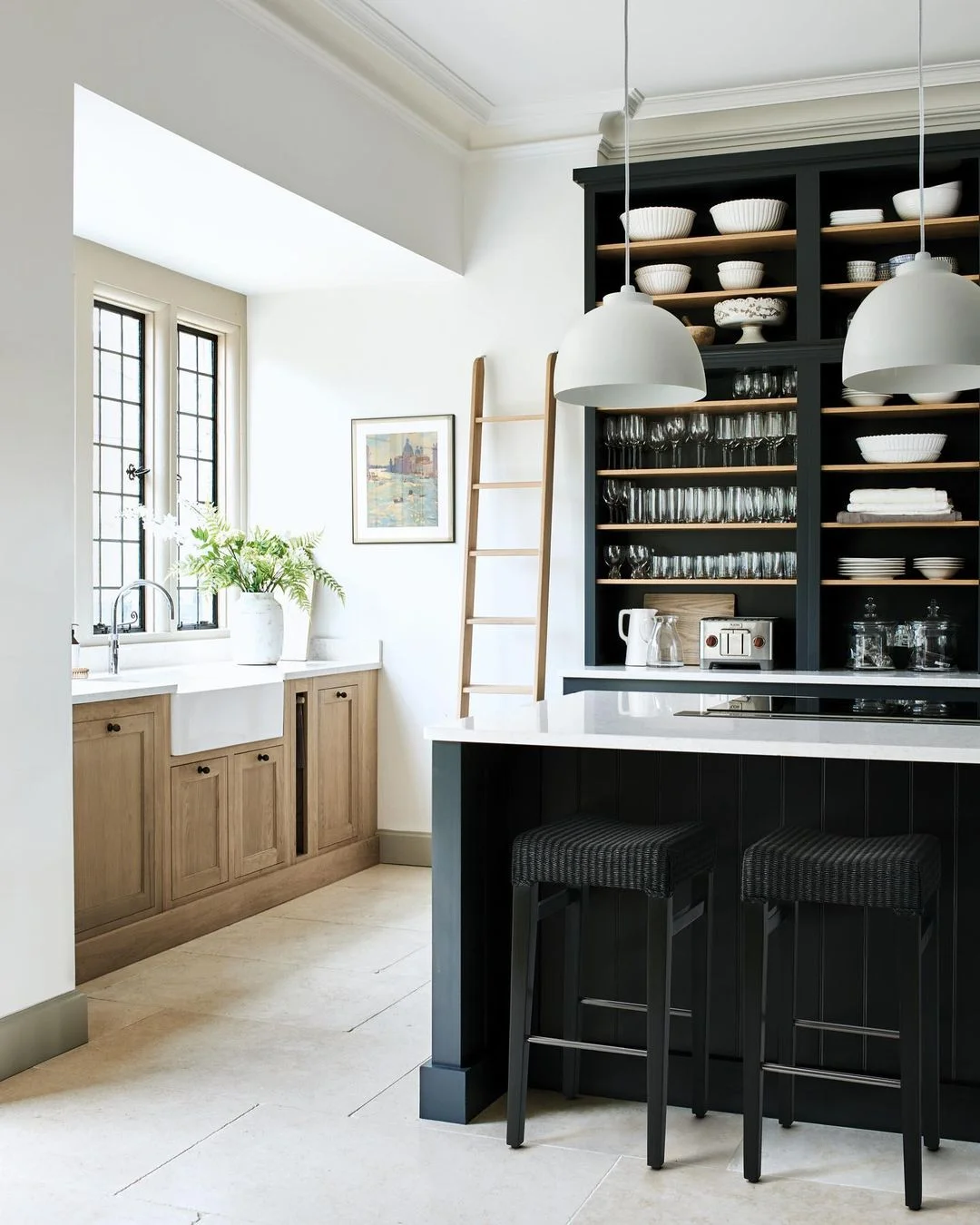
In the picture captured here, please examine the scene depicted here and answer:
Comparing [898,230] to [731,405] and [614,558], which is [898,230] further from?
[614,558]

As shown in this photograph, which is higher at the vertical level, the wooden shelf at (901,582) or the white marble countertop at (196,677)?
the wooden shelf at (901,582)

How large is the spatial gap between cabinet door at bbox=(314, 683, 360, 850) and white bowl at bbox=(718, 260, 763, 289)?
2.32 m

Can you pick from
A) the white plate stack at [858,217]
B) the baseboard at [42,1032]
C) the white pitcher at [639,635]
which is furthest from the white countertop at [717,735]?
the white plate stack at [858,217]

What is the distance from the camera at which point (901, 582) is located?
4.90 metres

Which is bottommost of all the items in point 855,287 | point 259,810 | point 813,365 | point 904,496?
point 259,810

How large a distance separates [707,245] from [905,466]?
118 centimetres

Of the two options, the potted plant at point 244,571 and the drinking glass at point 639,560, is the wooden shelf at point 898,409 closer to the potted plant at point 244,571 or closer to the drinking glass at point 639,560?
the drinking glass at point 639,560

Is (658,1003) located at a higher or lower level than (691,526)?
lower

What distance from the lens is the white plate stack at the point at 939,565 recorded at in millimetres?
4938

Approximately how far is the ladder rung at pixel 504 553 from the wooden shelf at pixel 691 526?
0.31m

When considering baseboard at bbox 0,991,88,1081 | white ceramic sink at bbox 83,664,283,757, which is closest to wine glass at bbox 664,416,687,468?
white ceramic sink at bbox 83,664,283,757

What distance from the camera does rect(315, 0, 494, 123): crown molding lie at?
4418 millimetres

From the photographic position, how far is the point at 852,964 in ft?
9.71

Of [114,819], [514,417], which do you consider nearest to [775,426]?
[514,417]
